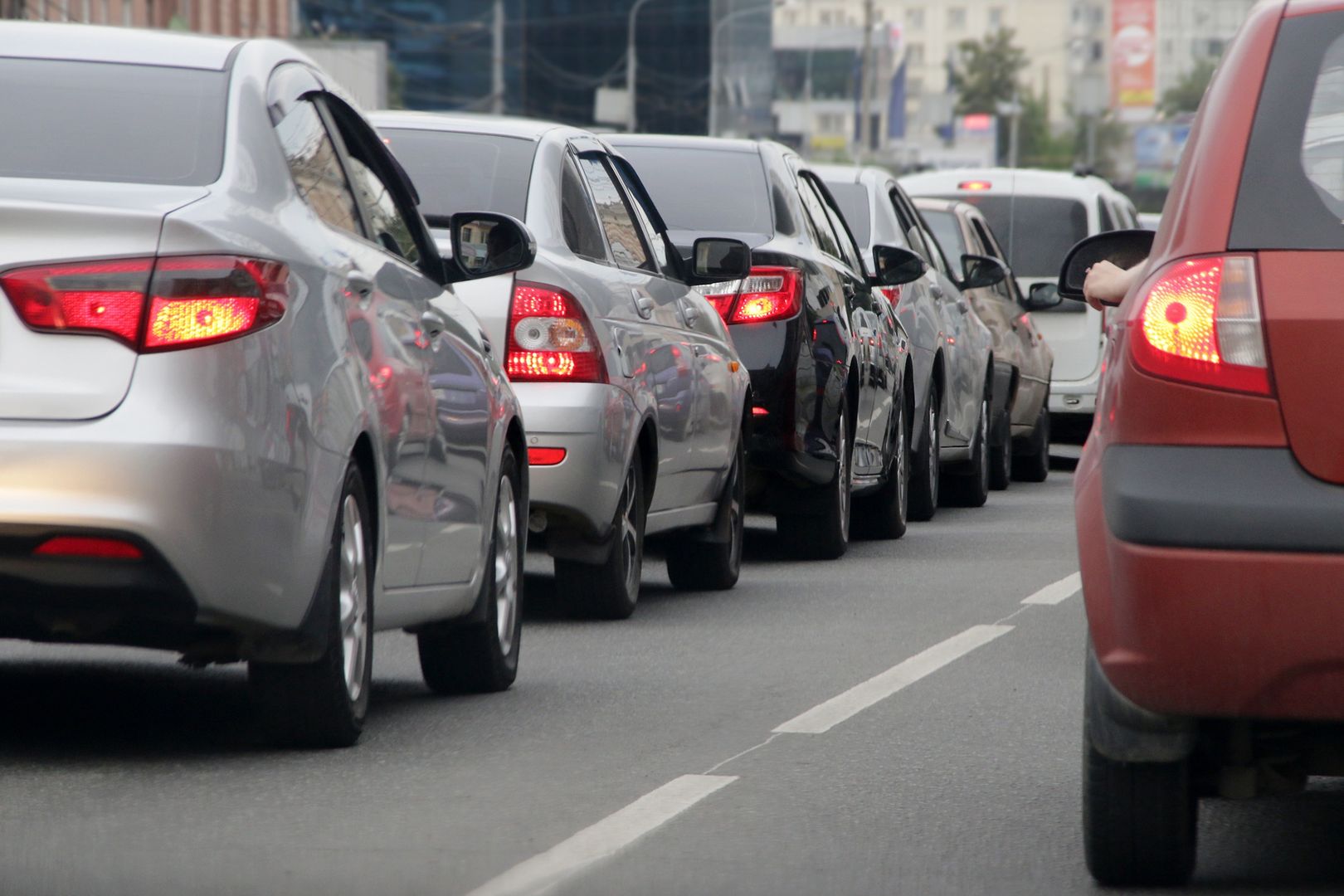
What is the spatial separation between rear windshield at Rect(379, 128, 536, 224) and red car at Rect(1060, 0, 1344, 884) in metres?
4.67

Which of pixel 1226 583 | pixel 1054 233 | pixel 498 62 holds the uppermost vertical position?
pixel 1226 583

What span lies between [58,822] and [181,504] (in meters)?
0.67

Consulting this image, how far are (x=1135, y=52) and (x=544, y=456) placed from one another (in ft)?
554

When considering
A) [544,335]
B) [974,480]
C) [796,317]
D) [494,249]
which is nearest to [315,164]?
[494,249]

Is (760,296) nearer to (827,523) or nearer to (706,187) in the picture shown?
(706,187)

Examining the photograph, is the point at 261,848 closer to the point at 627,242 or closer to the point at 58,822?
the point at 58,822

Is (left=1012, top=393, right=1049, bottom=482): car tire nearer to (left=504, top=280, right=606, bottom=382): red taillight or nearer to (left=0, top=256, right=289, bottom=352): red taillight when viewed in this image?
(left=504, top=280, right=606, bottom=382): red taillight

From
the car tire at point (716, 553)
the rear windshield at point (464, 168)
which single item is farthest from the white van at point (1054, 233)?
the rear windshield at point (464, 168)

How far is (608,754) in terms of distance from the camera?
→ 669 centimetres

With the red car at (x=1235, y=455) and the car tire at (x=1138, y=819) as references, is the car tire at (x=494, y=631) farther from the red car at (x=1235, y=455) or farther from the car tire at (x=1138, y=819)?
the red car at (x=1235, y=455)

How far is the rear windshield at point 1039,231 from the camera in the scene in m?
21.7

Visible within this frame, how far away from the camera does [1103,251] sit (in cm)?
612

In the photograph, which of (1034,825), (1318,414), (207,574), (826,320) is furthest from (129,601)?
(826,320)

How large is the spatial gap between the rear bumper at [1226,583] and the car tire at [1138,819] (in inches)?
13.0
